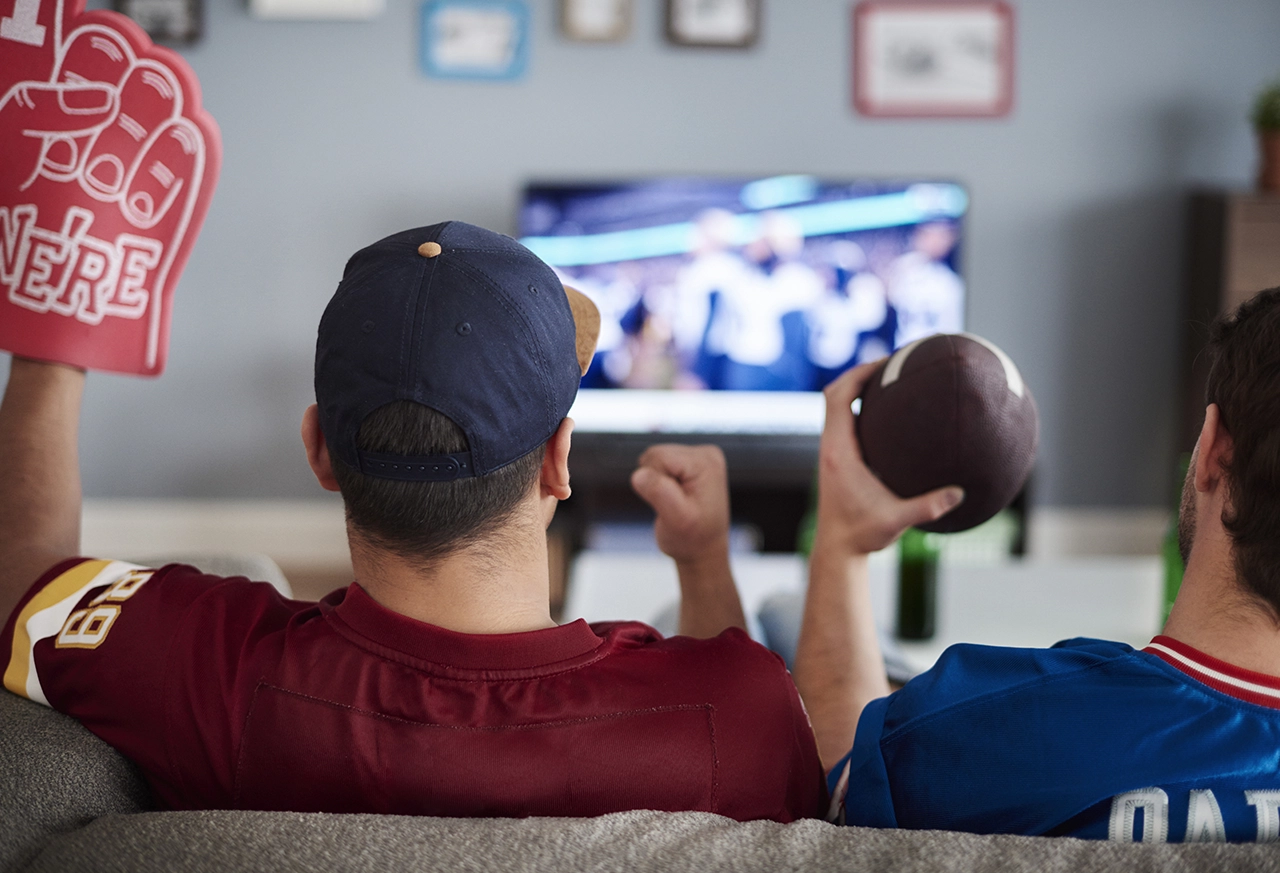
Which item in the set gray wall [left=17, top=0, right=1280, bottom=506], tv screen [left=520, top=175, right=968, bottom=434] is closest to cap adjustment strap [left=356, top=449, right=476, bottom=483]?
tv screen [left=520, top=175, right=968, bottom=434]

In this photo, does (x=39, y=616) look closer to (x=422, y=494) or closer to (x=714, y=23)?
(x=422, y=494)

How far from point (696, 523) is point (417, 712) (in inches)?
18.8

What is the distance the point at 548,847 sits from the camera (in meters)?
0.63

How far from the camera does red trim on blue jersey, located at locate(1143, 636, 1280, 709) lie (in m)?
0.71

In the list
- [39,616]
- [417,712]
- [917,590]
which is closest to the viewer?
[417,712]

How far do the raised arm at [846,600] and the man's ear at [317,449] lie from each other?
0.47 meters

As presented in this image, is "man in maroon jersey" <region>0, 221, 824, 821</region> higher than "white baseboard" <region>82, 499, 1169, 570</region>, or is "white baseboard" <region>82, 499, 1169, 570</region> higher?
"man in maroon jersey" <region>0, 221, 824, 821</region>

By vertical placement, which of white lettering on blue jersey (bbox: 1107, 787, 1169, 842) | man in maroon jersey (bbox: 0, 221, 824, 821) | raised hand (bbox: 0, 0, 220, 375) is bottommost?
white lettering on blue jersey (bbox: 1107, 787, 1169, 842)

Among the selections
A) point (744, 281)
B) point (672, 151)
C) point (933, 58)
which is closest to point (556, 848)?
point (744, 281)

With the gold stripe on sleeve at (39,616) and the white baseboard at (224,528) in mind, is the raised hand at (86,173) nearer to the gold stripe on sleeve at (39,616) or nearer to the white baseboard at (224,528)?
the gold stripe on sleeve at (39,616)

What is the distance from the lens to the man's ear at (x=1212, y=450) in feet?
2.49

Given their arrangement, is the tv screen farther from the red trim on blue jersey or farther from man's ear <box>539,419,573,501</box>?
the red trim on blue jersey

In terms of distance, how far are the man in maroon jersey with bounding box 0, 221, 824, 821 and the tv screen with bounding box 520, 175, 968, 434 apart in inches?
114

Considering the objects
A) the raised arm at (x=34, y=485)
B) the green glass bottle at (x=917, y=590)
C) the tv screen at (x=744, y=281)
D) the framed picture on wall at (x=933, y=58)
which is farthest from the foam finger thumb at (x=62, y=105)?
the framed picture on wall at (x=933, y=58)
